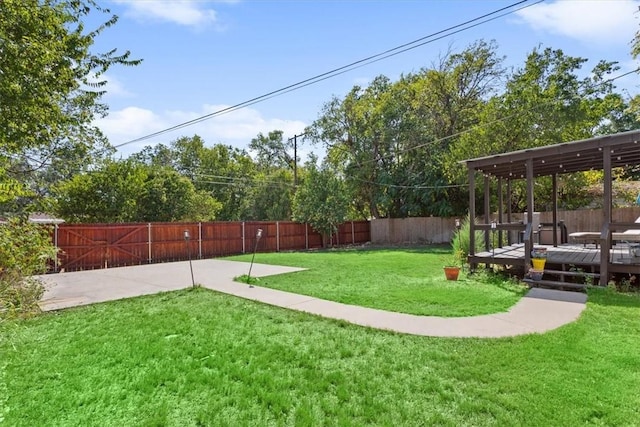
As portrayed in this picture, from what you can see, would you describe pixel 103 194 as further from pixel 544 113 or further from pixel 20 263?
pixel 544 113

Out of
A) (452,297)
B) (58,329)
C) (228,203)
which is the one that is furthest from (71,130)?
(228,203)

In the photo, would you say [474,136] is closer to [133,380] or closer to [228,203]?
[133,380]

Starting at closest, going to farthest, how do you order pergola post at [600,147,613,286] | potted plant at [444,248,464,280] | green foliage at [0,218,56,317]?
1. green foliage at [0,218,56,317]
2. pergola post at [600,147,613,286]
3. potted plant at [444,248,464,280]

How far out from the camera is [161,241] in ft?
46.4

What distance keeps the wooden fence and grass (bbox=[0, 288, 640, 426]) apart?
501cm

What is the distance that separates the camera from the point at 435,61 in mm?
20531

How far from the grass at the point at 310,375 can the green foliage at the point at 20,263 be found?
0.99 ft

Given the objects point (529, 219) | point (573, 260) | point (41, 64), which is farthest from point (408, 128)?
point (41, 64)

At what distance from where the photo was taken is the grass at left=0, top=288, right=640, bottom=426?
2582mm

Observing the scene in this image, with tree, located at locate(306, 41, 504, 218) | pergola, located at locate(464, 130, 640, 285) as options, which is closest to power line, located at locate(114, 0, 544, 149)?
pergola, located at locate(464, 130, 640, 285)

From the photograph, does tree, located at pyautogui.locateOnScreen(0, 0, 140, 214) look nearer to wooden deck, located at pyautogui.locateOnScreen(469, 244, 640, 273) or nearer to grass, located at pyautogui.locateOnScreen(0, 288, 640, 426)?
grass, located at pyautogui.locateOnScreen(0, 288, 640, 426)

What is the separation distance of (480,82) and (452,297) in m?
18.1

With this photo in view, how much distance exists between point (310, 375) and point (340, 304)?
8.77 feet

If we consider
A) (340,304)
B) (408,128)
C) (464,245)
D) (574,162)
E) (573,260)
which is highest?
(408,128)
